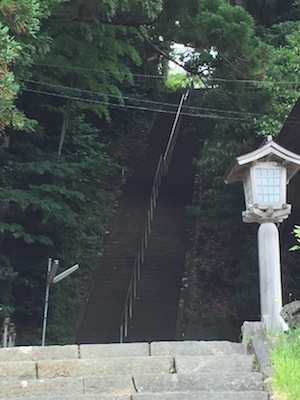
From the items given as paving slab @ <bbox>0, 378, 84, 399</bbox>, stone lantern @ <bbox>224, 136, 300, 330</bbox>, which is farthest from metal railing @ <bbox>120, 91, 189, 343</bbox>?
paving slab @ <bbox>0, 378, 84, 399</bbox>

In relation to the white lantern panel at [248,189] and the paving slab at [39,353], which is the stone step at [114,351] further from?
the white lantern panel at [248,189]

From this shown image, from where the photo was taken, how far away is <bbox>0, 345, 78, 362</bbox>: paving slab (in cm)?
475

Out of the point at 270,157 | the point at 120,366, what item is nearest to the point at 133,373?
the point at 120,366

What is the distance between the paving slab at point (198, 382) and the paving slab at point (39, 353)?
0.74 meters

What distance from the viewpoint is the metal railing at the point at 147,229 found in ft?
40.8

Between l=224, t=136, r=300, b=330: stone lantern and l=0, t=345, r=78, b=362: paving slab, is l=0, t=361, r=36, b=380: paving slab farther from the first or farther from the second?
l=224, t=136, r=300, b=330: stone lantern

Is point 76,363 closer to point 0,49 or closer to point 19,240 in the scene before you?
point 0,49

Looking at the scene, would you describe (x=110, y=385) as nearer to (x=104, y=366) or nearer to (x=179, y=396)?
(x=104, y=366)

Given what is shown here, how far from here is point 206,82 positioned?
455 inches

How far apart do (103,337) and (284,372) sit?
813 centimetres

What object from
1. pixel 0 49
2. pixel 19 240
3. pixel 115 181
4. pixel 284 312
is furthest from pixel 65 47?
pixel 115 181

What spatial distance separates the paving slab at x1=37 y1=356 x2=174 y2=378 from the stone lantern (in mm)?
1642

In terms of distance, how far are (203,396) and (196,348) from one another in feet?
3.03

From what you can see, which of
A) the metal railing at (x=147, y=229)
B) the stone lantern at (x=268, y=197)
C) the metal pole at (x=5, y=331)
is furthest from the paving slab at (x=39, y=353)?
the metal railing at (x=147, y=229)
